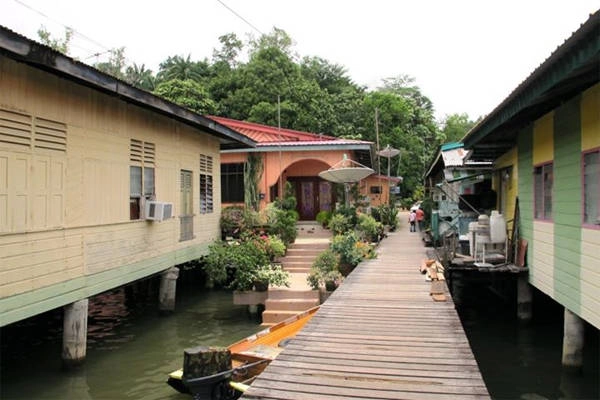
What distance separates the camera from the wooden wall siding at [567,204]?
7.05 metres

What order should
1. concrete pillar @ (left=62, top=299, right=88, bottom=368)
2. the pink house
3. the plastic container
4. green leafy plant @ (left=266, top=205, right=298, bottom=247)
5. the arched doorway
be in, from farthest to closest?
1. the arched doorway
2. the pink house
3. green leafy plant @ (left=266, top=205, right=298, bottom=247)
4. the plastic container
5. concrete pillar @ (left=62, top=299, right=88, bottom=368)

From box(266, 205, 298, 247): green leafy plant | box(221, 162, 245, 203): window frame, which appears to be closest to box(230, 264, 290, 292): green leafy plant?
box(266, 205, 298, 247): green leafy plant

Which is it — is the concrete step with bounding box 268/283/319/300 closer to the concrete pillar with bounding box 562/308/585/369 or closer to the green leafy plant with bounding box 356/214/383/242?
the green leafy plant with bounding box 356/214/383/242

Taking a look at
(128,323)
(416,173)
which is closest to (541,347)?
(128,323)

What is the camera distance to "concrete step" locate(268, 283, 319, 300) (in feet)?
36.0

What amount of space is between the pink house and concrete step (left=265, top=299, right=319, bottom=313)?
8697mm

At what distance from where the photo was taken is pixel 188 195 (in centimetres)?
1288

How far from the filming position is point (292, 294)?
11062 millimetres

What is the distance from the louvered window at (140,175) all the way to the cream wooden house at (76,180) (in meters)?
0.02

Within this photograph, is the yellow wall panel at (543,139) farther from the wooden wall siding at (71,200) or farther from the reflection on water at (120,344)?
the wooden wall siding at (71,200)

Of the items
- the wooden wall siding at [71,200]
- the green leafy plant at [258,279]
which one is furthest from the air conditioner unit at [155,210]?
the green leafy plant at [258,279]

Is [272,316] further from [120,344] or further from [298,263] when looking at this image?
[298,263]

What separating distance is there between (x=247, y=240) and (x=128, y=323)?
3.57 metres

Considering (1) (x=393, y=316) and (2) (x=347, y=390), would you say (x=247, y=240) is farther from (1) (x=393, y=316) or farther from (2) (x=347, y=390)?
(2) (x=347, y=390)
